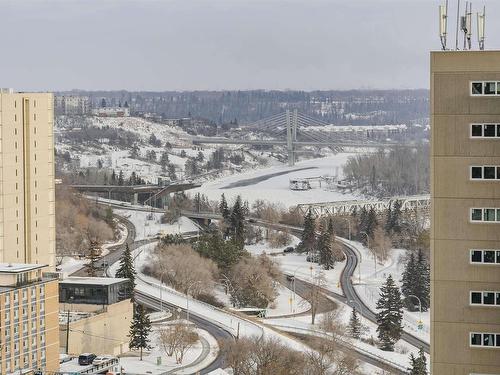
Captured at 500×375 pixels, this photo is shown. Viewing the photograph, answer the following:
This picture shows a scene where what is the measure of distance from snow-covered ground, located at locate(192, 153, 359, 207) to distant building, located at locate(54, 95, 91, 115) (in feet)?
61.3

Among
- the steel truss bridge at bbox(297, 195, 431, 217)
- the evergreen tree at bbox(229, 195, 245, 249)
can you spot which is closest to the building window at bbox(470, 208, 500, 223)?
the evergreen tree at bbox(229, 195, 245, 249)

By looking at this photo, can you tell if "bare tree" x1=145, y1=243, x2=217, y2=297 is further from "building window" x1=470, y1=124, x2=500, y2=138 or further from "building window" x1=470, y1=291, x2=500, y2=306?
"building window" x1=470, y1=124, x2=500, y2=138

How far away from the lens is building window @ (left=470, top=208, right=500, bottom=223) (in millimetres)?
7797

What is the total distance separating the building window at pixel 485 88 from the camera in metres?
7.84

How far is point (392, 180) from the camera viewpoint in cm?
4991

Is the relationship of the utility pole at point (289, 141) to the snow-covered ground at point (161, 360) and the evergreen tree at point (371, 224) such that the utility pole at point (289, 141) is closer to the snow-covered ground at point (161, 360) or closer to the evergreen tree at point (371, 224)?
the evergreen tree at point (371, 224)

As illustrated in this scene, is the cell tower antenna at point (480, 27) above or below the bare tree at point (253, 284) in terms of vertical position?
above

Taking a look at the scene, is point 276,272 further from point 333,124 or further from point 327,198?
point 333,124

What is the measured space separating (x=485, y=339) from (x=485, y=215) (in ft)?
2.50

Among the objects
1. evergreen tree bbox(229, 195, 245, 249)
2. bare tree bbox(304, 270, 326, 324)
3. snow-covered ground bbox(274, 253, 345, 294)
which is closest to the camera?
bare tree bbox(304, 270, 326, 324)

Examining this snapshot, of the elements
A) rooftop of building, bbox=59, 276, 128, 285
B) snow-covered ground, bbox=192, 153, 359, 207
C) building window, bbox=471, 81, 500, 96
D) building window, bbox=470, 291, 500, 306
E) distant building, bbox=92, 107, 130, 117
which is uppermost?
distant building, bbox=92, 107, 130, 117

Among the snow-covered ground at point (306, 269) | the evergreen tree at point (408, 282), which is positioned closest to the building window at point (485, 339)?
the evergreen tree at point (408, 282)

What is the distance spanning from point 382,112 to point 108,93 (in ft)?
99.2

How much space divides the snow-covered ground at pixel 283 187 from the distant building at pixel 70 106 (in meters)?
18.7
